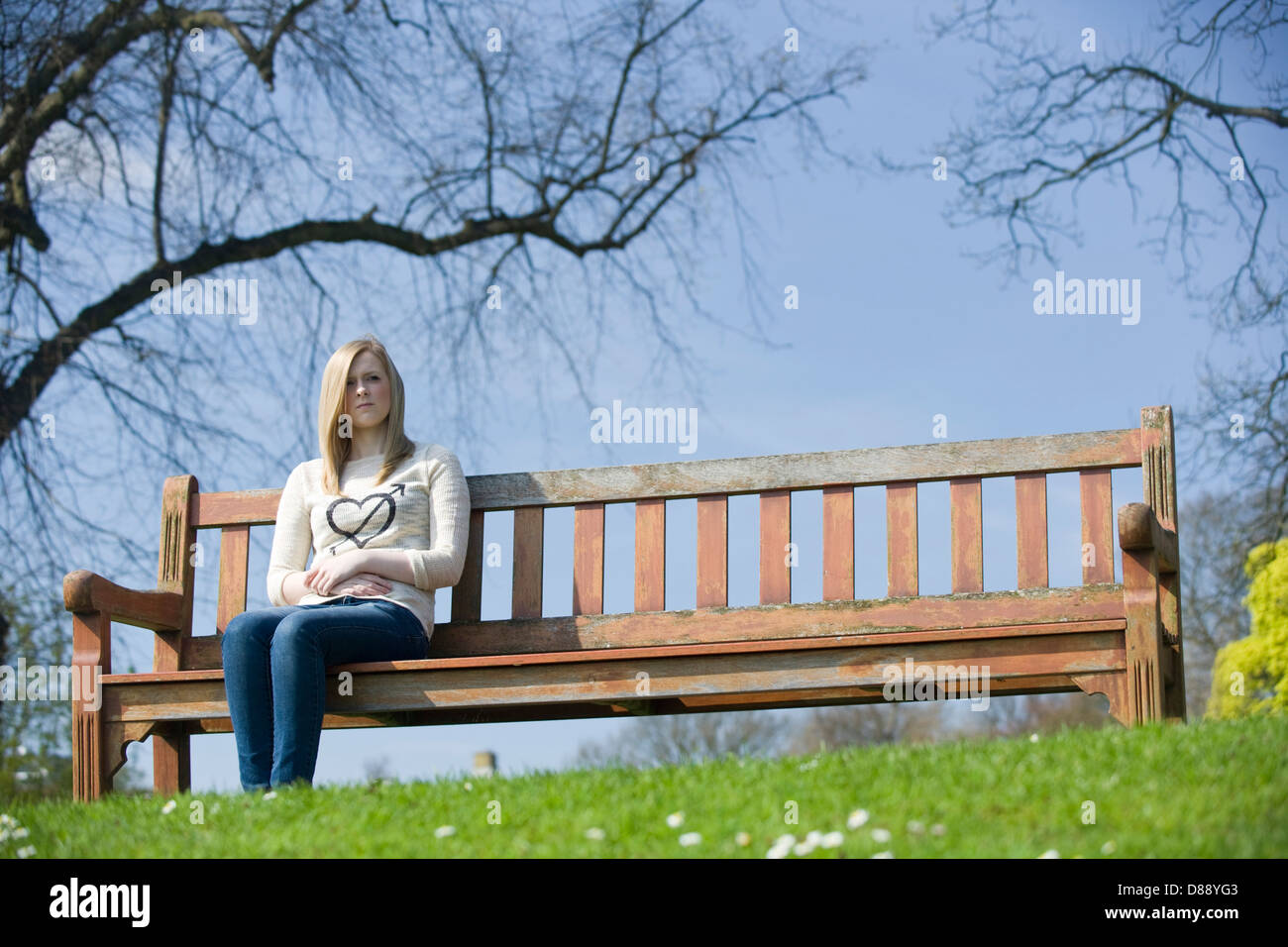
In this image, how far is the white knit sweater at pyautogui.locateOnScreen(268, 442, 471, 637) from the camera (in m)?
4.11

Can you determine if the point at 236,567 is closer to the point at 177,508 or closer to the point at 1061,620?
the point at 177,508

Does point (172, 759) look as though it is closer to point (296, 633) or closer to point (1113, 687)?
point (296, 633)

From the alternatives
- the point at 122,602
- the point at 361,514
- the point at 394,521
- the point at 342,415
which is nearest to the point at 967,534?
the point at 394,521

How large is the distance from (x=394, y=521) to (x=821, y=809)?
1841mm

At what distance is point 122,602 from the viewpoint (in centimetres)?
430

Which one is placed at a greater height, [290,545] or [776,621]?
[290,545]

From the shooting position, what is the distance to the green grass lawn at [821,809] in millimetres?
2660

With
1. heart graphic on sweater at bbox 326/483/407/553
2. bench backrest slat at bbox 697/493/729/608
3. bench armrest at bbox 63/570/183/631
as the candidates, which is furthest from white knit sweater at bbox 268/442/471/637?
bench backrest slat at bbox 697/493/729/608

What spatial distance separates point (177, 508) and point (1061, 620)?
3.01 m

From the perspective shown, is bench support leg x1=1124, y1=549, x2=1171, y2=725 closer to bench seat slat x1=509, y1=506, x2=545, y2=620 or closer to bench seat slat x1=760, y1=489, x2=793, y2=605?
bench seat slat x1=760, y1=489, x2=793, y2=605

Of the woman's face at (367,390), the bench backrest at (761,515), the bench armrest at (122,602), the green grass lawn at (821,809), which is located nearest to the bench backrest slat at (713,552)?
the bench backrest at (761,515)

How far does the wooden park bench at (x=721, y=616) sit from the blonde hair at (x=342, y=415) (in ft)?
→ 1.26

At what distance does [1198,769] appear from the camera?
299 centimetres
